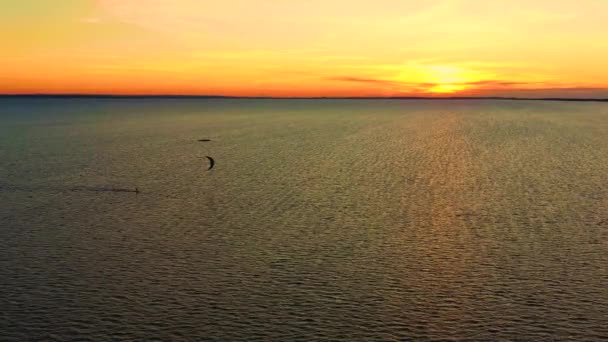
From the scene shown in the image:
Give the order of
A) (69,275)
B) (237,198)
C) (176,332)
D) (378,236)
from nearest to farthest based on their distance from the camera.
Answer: (176,332)
(69,275)
(378,236)
(237,198)

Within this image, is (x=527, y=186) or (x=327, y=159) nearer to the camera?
(x=527, y=186)

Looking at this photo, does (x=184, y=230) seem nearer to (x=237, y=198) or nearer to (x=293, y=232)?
(x=293, y=232)

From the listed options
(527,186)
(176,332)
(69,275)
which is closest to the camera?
(176,332)

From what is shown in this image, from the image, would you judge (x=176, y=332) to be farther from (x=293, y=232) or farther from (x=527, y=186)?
(x=527, y=186)

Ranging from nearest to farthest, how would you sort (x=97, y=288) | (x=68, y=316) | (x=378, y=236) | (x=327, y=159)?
(x=68, y=316) < (x=97, y=288) < (x=378, y=236) < (x=327, y=159)

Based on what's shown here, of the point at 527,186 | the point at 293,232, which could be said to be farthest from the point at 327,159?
the point at 293,232

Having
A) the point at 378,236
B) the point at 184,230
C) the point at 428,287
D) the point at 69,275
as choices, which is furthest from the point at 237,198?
the point at 428,287
